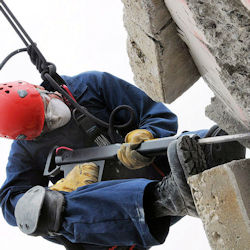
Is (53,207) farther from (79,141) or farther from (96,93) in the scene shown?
(96,93)

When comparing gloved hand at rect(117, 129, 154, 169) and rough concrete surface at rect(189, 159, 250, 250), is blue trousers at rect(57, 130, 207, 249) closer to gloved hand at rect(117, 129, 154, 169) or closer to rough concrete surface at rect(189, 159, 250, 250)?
gloved hand at rect(117, 129, 154, 169)

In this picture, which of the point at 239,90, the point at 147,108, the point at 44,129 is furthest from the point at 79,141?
the point at 239,90

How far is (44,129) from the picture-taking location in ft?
6.33

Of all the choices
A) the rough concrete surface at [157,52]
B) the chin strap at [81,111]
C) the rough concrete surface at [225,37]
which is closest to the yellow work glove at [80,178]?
the chin strap at [81,111]

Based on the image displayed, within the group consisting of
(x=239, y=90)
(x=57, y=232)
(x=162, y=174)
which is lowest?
(x=162, y=174)

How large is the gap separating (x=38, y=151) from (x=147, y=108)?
1.88 feet

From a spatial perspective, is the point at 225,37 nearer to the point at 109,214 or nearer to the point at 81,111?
the point at 109,214

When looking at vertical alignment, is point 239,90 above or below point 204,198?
above

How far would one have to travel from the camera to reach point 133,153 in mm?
1591

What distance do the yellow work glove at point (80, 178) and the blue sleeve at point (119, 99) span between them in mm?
270

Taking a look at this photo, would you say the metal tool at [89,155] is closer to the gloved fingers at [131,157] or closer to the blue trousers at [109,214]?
the gloved fingers at [131,157]

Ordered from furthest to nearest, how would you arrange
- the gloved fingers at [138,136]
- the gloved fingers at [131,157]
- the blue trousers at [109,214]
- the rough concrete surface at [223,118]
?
the gloved fingers at [138,136], the gloved fingers at [131,157], the blue trousers at [109,214], the rough concrete surface at [223,118]

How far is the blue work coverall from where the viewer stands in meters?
1.54

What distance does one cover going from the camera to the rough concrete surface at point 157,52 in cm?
100
